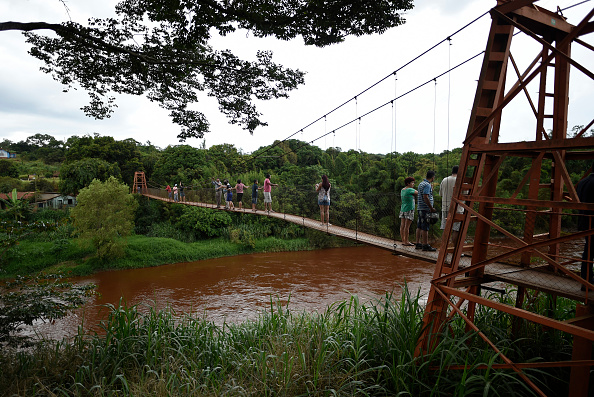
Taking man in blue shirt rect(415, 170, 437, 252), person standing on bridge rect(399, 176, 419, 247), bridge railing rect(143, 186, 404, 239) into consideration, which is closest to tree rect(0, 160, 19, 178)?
bridge railing rect(143, 186, 404, 239)

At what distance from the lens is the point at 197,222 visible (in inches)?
555

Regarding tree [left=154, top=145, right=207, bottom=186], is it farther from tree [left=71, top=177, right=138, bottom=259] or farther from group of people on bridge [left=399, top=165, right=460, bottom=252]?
group of people on bridge [left=399, top=165, right=460, bottom=252]

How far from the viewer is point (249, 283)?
31.5ft

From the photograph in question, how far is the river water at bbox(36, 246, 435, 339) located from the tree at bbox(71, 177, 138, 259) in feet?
2.88

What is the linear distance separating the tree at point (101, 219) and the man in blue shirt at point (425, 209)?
404 inches

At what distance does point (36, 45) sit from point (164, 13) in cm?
153

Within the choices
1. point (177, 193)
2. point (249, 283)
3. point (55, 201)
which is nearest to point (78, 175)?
point (55, 201)

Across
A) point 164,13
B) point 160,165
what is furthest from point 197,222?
point 164,13

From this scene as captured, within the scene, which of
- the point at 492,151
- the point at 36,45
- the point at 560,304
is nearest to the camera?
the point at 492,151

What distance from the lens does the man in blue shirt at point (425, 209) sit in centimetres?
331

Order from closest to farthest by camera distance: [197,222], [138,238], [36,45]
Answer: [36,45]
[138,238]
[197,222]

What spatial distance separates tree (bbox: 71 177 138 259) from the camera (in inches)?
421

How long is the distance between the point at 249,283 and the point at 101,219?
541cm

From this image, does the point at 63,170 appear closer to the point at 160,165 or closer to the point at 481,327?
the point at 160,165
